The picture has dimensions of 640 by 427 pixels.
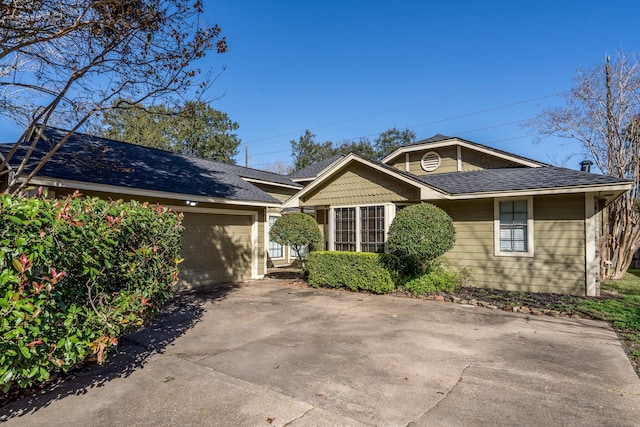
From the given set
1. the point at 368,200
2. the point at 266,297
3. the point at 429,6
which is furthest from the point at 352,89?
the point at 266,297

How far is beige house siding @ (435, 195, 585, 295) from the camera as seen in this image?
8.59m

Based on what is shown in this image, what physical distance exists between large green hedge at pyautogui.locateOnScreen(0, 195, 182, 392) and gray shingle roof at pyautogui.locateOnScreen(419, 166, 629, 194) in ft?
25.0

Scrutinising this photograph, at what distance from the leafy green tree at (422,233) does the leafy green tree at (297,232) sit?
295 cm

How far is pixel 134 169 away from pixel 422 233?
778cm

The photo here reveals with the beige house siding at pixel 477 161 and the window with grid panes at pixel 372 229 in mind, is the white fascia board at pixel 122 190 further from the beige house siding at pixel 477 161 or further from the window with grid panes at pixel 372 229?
the beige house siding at pixel 477 161

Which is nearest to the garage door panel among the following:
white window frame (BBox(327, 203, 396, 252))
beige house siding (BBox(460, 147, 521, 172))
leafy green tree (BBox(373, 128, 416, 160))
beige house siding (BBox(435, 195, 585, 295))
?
white window frame (BBox(327, 203, 396, 252))

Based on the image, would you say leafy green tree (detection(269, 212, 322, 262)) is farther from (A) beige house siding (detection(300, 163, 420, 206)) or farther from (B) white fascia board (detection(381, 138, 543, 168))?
(B) white fascia board (detection(381, 138, 543, 168))

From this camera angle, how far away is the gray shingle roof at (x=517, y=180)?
831 cm

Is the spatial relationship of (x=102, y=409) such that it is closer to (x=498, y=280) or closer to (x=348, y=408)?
(x=348, y=408)

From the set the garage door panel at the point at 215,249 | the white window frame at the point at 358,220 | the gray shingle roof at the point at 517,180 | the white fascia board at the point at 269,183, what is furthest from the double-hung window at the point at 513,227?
the white fascia board at the point at 269,183

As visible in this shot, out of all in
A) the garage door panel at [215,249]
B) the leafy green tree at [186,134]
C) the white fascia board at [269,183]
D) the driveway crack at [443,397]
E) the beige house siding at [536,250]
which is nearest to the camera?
the driveway crack at [443,397]

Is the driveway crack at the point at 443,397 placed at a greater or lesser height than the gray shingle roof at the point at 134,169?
lesser

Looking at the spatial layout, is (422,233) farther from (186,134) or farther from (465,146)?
(186,134)

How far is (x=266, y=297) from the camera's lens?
8.84 metres
